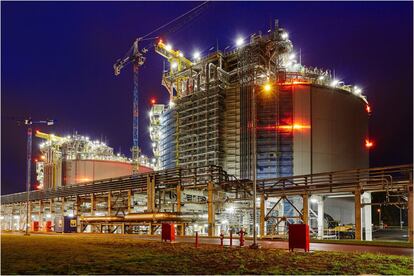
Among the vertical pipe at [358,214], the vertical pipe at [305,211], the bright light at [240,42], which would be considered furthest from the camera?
the bright light at [240,42]

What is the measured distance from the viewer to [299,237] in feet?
75.8

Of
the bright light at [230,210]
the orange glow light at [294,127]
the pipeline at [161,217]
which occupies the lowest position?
the pipeline at [161,217]

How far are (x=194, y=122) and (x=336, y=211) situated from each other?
965 inches

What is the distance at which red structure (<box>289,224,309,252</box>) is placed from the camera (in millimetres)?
22859

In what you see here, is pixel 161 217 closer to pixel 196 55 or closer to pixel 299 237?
pixel 299 237

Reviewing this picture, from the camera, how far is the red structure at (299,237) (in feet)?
75.0

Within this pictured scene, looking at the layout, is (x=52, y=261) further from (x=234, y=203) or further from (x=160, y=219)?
(x=234, y=203)

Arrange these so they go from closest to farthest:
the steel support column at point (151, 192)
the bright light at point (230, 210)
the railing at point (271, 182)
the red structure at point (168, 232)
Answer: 1. the red structure at point (168, 232)
2. the railing at point (271, 182)
3. the bright light at point (230, 210)
4. the steel support column at point (151, 192)

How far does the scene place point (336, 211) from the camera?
225ft

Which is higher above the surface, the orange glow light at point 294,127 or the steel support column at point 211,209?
the orange glow light at point 294,127

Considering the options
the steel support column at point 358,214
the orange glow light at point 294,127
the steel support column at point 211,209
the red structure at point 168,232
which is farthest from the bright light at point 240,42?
the red structure at point 168,232

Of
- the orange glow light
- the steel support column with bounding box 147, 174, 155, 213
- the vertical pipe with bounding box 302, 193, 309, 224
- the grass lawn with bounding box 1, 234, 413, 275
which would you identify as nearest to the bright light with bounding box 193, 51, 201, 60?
the orange glow light

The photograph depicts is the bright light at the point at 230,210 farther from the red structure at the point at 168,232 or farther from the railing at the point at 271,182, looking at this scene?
the red structure at the point at 168,232

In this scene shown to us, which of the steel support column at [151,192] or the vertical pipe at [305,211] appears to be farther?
the steel support column at [151,192]
